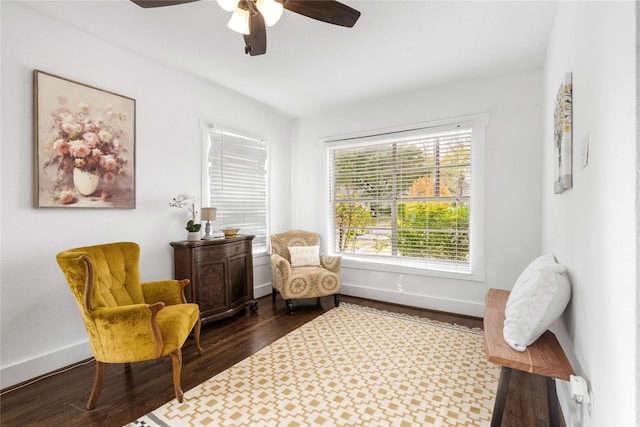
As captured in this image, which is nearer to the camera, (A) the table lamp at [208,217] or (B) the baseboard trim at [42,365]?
(B) the baseboard trim at [42,365]

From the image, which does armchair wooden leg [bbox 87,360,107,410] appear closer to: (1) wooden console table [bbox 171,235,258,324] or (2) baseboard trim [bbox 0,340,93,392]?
(2) baseboard trim [bbox 0,340,93,392]

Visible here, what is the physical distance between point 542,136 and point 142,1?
12.1 ft

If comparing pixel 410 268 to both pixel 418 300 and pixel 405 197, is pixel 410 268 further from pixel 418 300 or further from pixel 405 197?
pixel 405 197

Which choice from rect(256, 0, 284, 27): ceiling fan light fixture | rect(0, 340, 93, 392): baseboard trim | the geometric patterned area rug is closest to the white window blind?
the geometric patterned area rug

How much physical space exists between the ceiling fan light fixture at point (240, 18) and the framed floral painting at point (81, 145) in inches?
65.2

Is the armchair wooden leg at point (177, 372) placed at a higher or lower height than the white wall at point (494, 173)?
lower

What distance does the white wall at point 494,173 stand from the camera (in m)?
3.38

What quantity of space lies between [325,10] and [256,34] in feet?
1.53

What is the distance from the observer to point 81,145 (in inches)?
104

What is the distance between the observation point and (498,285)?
141 inches

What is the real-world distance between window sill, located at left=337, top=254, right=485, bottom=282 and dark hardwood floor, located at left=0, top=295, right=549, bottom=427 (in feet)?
4.50

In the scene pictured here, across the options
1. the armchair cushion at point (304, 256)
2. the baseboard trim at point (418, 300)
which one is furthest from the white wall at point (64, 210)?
the baseboard trim at point (418, 300)

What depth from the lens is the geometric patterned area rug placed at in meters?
1.90

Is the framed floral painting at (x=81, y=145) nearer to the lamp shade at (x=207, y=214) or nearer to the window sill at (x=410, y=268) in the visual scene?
the lamp shade at (x=207, y=214)
